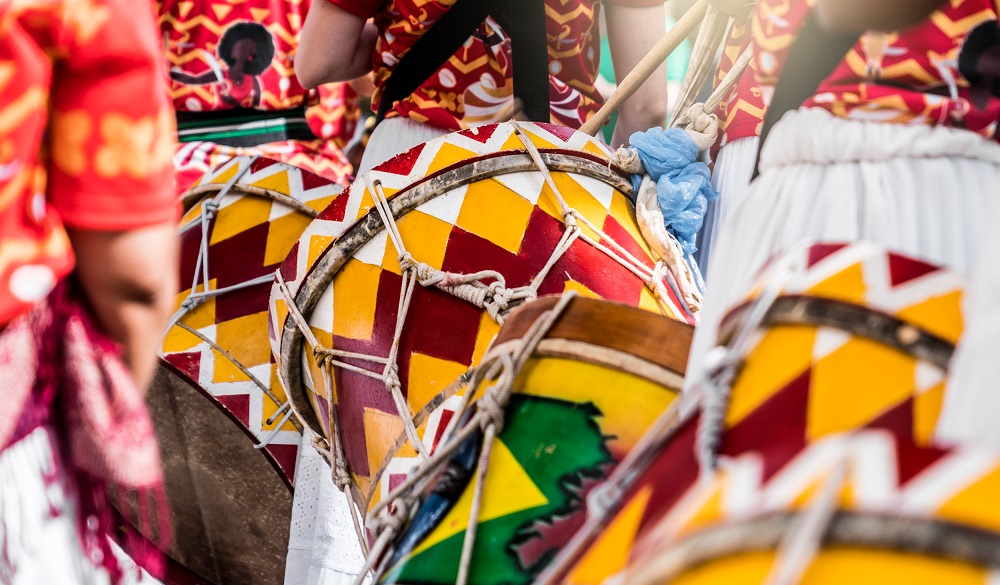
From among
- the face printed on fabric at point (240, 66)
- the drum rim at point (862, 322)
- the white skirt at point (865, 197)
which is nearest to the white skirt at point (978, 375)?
the drum rim at point (862, 322)

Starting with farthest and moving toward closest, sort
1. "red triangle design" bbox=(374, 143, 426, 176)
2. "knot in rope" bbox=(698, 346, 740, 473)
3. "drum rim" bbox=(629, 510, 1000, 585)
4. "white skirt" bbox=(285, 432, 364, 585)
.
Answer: "white skirt" bbox=(285, 432, 364, 585)
"red triangle design" bbox=(374, 143, 426, 176)
"knot in rope" bbox=(698, 346, 740, 473)
"drum rim" bbox=(629, 510, 1000, 585)

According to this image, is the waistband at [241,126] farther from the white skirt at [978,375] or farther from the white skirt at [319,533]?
the white skirt at [978,375]

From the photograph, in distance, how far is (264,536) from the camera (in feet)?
7.89

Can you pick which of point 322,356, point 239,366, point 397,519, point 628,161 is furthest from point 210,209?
point 397,519

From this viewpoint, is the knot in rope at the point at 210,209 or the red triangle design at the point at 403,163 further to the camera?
the knot in rope at the point at 210,209

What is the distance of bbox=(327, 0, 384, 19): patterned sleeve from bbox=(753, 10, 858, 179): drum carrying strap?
3.99ft

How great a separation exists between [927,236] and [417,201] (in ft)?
2.98

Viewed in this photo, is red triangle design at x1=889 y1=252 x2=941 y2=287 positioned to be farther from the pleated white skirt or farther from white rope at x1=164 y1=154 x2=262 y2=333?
white rope at x1=164 y1=154 x2=262 y2=333

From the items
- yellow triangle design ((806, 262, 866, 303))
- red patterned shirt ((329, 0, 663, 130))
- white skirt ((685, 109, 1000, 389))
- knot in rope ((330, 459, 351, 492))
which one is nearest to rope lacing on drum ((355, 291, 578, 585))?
white skirt ((685, 109, 1000, 389))

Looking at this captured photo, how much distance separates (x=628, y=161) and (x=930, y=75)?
0.82 meters

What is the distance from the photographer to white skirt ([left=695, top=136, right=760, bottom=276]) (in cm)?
231

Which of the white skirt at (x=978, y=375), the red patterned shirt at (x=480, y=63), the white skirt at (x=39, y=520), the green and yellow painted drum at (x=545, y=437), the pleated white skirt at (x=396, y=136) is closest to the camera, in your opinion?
the white skirt at (x=978, y=375)

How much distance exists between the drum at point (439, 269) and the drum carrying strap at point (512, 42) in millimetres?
358

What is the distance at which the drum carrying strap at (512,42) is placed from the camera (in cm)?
218
